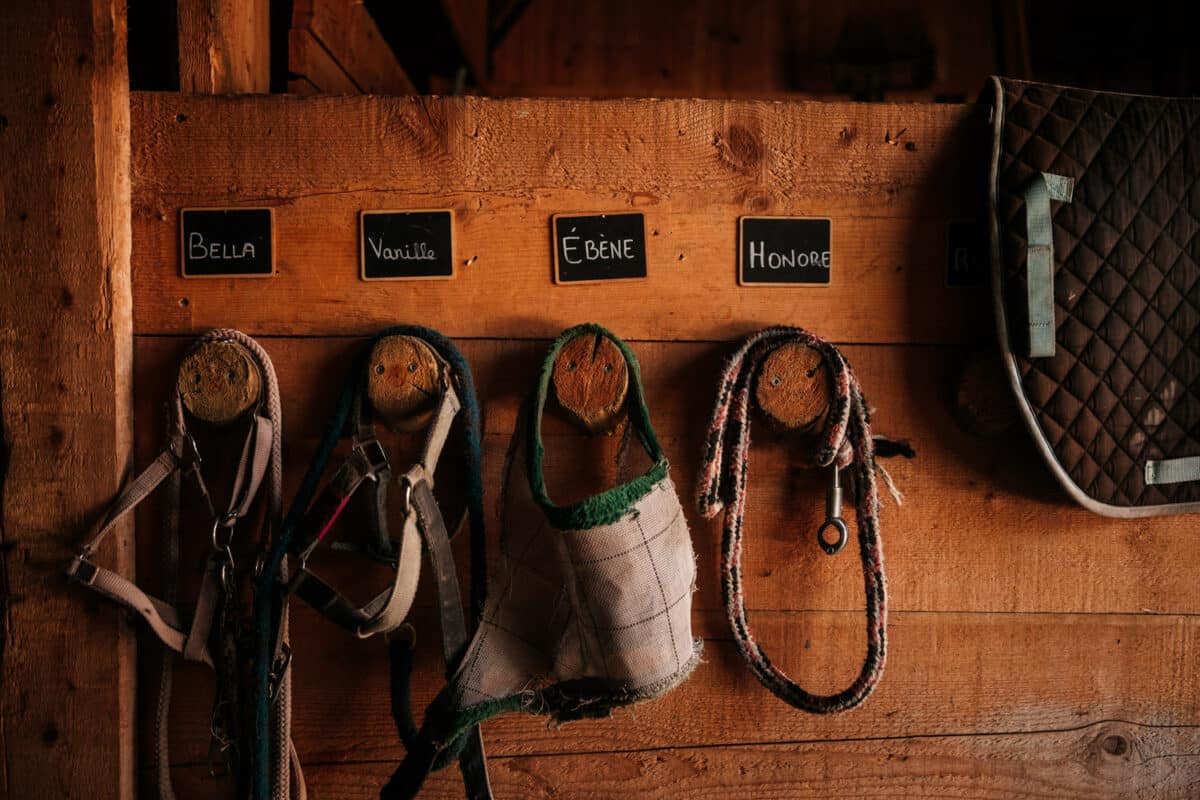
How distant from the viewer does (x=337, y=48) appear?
110 centimetres

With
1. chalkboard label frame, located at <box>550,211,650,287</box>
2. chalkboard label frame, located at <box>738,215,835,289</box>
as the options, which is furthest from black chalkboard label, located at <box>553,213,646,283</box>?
chalkboard label frame, located at <box>738,215,835,289</box>

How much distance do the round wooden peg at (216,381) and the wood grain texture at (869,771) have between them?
0.45 meters

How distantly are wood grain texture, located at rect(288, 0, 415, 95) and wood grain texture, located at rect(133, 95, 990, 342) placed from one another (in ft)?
0.73

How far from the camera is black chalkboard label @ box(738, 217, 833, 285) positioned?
829 millimetres

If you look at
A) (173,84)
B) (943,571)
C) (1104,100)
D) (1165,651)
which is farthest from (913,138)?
(173,84)

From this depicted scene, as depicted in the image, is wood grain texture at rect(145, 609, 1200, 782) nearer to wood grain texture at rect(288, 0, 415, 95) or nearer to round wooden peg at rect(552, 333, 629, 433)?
round wooden peg at rect(552, 333, 629, 433)

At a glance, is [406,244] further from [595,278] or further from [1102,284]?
[1102,284]

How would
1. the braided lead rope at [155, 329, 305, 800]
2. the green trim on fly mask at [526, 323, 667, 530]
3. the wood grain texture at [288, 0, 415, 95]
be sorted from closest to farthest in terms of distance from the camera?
the green trim on fly mask at [526, 323, 667, 530] → the braided lead rope at [155, 329, 305, 800] → the wood grain texture at [288, 0, 415, 95]

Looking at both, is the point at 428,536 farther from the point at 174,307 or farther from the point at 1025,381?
the point at 1025,381

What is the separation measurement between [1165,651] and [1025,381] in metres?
0.42

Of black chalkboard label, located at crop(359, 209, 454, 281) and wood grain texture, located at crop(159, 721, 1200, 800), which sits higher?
black chalkboard label, located at crop(359, 209, 454, 281)

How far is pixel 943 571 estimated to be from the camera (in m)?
0.87

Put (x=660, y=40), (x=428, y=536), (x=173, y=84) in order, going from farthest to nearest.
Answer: (x=660, y=40) < (x=173, y=84) < (x=428, y=536)

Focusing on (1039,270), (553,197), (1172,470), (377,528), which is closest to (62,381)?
(377,528)
